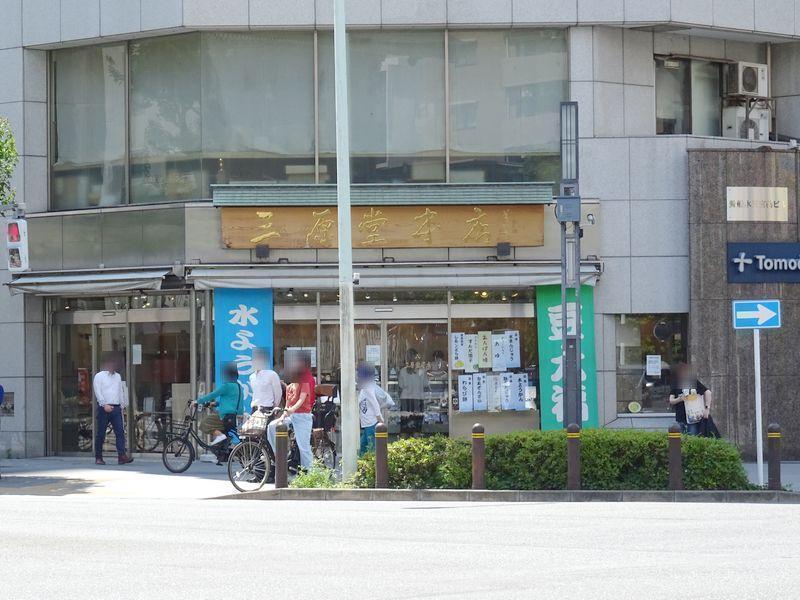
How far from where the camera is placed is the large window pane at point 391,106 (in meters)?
23.4

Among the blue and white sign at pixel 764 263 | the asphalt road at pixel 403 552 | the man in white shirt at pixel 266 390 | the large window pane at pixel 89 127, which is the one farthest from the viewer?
the large window pane at pixel 89 127

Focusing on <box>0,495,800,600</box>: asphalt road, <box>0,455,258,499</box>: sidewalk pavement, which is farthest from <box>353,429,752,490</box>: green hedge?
<box>0,455,258,499</box>: sidewalk pavement

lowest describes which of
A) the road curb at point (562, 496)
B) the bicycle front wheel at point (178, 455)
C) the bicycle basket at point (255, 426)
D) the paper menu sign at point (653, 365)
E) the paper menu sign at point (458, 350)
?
the road curb at point (562, 496)

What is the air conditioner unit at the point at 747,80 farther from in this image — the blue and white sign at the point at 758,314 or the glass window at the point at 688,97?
the blue and white sign at the point at 758,314

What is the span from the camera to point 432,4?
23.1 m

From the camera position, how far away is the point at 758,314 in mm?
18219

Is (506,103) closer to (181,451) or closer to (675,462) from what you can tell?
(181,451)

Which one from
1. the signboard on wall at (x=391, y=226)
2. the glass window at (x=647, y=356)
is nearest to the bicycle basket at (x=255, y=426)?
the signboard on wall at (x=391, y=226)

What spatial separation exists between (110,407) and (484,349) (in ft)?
21.8

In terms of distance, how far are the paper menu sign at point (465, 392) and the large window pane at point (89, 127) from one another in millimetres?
7077

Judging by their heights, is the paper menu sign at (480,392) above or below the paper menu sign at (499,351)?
below

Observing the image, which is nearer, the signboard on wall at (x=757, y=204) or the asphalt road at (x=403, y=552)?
the asphalt road at (x=403, y=552)

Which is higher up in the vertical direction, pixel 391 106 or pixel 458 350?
pixel 391 106

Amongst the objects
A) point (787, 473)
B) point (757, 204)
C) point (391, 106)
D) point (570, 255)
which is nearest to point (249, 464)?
point (570, 255)
